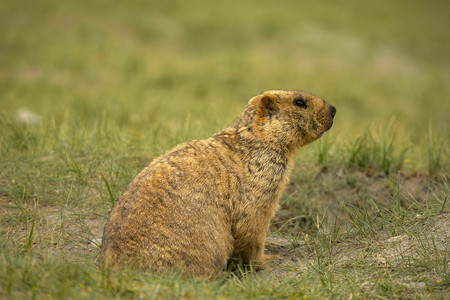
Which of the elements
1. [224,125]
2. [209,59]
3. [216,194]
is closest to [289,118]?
[216,194]

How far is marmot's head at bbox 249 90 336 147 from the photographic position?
403 centimetres

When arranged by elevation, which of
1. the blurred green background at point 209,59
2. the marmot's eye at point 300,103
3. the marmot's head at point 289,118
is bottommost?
the blurred green background at point 209,59

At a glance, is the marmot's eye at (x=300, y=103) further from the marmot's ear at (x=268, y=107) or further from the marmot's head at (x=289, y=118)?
the marmot's ear at (x=268, y=107)

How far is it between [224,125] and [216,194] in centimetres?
198

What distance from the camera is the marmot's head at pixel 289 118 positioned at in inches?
159

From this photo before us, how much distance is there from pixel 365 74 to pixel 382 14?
28.5ft

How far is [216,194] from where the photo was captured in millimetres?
3682

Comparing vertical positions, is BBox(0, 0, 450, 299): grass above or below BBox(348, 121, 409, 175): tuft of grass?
below

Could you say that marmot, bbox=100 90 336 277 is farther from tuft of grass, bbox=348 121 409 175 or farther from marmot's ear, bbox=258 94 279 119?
tuft of grass, bbox=348 121 409 175

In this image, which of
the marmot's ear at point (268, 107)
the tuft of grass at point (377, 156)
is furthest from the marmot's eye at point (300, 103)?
the tuft of grass at point (377, 156)

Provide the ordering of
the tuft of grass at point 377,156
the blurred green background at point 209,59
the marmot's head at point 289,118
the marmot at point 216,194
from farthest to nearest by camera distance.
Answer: the blurred green background at point 209,59, the tuft of grass at point 377,156, the marmot's head at point 289,118, the marmot at point 216,194

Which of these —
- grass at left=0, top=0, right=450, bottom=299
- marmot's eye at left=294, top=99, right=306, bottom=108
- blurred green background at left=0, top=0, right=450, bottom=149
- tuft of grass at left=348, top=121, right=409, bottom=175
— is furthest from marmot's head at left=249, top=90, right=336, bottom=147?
blurred green background at left=0, top=0, right=450, bottom=149

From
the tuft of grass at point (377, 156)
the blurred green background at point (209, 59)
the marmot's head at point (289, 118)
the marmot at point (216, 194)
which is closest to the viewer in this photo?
the marmot at point (216, 194)

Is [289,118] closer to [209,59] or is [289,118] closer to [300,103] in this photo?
[300,103]
